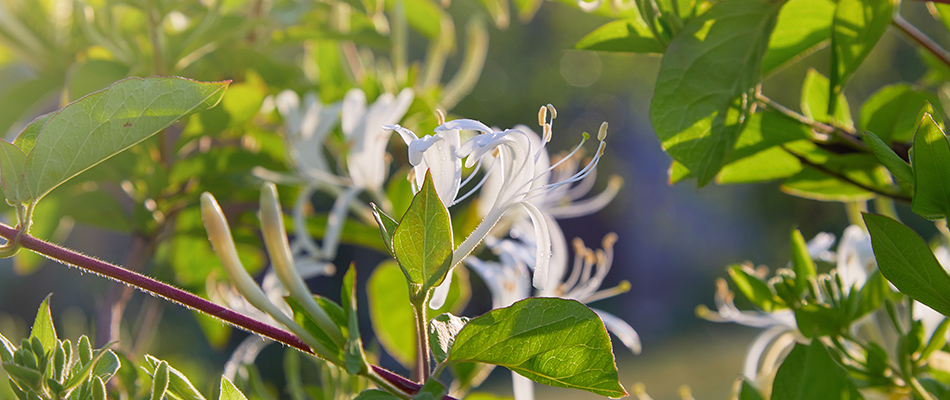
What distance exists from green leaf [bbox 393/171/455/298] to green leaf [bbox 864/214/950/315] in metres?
0.22

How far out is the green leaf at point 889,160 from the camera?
332 millimetres

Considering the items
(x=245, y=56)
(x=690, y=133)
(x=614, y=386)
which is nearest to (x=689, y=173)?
(x=690, y=133)

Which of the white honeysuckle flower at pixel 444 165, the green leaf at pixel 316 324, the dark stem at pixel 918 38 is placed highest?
the dark stem at pixel 918 38

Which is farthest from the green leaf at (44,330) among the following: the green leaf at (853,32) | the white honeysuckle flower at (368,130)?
the green leaf at (853,32)

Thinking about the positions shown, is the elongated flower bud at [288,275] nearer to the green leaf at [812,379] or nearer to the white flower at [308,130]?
the green leaf at [812,379]

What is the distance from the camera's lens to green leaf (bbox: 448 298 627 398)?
31 centimetres

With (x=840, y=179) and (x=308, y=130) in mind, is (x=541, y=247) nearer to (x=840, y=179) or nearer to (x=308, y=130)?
(x=840, y=179)

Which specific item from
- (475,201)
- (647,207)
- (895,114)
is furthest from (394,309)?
(647,207)

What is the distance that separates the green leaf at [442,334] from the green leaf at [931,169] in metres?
0.24

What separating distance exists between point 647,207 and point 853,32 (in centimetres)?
789

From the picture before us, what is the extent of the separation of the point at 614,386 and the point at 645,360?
6.08 metres

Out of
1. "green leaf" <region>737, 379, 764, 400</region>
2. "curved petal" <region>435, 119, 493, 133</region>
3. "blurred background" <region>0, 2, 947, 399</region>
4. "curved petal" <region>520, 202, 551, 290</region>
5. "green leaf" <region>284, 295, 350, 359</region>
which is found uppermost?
"curved petal" <region>435, 119, 493, 133</region>

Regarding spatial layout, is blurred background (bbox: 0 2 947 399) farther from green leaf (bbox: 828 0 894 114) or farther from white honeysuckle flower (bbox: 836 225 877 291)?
green leaf (bbox: 828 0 894 114)

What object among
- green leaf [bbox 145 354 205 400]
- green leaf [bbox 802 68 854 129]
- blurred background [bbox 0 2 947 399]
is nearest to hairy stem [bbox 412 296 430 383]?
green leaf [bbox 145 354 205 400]
